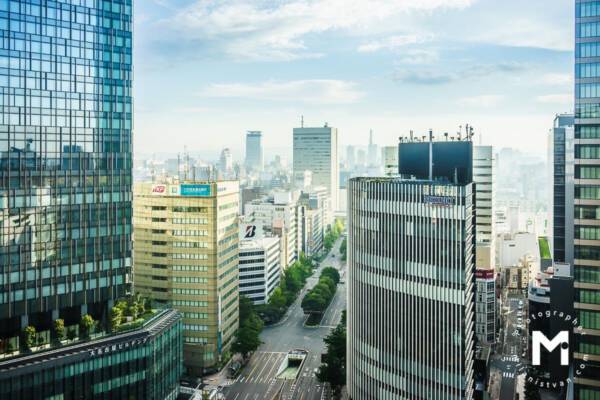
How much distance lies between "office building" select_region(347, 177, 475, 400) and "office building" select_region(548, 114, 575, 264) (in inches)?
1634

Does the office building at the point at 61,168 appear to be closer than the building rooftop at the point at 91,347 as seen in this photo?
No

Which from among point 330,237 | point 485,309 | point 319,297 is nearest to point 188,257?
point 319,297

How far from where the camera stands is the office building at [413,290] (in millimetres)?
43469

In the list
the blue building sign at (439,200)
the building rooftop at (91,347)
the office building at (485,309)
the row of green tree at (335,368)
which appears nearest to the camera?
the building rooftop at (91,347)

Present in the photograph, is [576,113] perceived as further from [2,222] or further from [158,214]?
[158,214]

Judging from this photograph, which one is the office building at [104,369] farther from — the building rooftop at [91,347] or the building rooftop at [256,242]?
the building rooftop at [256,242]

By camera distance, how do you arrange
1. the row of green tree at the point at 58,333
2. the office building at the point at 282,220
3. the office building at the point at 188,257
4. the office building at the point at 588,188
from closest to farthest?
the office building at the point at 588,188 < the row of green tree at the point at 58,333 < the office building at the point at 188,257 < the office building at the point at 282,220

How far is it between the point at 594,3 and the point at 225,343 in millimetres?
57855

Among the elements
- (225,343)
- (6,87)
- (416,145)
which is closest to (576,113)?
(416,145)

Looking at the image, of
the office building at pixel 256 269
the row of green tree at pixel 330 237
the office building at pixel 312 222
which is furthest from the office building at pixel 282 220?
the row of green tree at pixel 330 237

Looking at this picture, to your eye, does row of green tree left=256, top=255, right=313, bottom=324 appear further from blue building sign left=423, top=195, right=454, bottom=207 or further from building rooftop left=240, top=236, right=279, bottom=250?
blue building sign left=423, top=195, right=454, bottom=207

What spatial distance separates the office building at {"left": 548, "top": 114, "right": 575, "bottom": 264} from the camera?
8138 cm

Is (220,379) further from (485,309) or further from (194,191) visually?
(485,309)

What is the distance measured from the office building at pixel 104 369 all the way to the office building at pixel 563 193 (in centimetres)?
5717
